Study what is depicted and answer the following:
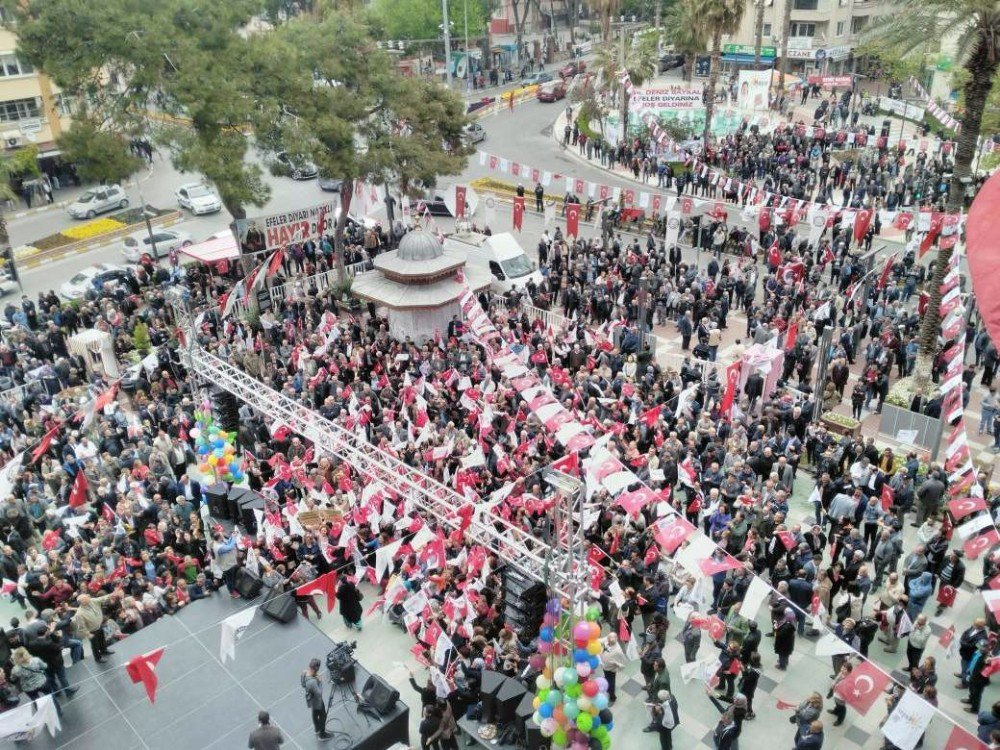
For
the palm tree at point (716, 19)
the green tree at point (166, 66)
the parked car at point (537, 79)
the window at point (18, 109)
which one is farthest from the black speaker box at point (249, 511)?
the parked car at point (537, 79)

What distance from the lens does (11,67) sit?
44469 millimetres

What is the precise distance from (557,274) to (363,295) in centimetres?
696

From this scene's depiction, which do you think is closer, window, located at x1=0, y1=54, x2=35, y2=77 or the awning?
the awning

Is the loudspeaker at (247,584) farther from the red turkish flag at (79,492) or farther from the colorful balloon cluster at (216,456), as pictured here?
the red turkish flag at (79,492)

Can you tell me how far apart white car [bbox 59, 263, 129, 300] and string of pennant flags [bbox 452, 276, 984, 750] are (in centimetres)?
1885

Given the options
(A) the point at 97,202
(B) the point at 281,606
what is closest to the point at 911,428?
(B) the point at 281,606

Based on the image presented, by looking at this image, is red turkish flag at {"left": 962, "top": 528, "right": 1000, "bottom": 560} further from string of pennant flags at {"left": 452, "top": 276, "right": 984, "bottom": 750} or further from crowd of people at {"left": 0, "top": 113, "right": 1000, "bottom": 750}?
crowd of people at {"left": 0, "top": 113, "right": 1000, "bottom": 750}

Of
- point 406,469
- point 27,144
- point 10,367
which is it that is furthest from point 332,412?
point 27,144

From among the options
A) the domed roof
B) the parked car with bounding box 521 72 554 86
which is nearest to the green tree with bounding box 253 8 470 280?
the domed roof

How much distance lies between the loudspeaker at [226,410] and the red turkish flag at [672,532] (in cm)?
1264

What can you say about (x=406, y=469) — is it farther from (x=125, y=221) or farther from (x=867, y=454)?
(x=125, y=221)

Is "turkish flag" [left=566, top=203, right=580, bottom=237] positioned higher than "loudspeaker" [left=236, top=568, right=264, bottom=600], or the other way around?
"turkish flag" [left=566, top=203, right=580, bottom=237]

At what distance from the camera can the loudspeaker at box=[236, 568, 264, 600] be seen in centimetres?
1647

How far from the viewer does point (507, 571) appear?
14883 mm
